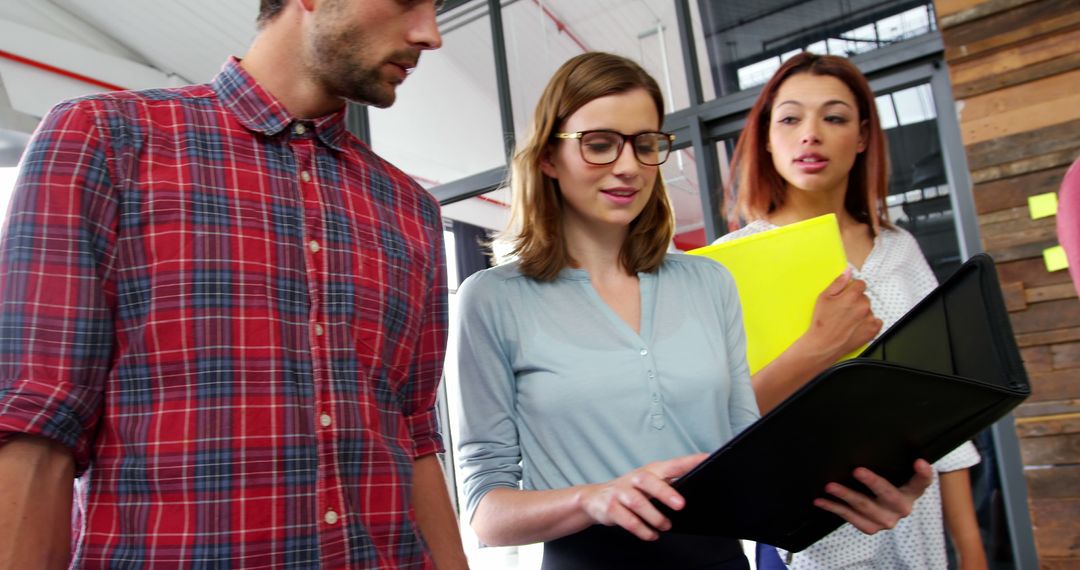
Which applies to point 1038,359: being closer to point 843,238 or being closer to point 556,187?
point 843,238

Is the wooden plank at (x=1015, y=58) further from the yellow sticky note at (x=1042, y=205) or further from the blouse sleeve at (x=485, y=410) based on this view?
the blouse sleeve at (x=485, y=410)

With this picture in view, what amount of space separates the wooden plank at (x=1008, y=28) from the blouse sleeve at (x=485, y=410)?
1952 millimetres

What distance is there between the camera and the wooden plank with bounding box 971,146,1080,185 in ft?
7.20

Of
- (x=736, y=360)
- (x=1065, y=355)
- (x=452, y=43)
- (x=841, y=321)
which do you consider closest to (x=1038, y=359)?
(x=1065, y=355)

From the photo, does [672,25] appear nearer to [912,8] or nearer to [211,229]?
[912,8]

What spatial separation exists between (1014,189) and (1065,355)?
49cm

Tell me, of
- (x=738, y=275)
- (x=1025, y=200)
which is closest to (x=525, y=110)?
(x=1025, y=200)

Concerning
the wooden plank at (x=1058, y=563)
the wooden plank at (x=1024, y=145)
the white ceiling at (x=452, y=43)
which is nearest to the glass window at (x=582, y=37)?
the white ceiling at (x=452, y=43)

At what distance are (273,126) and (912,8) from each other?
223 centimetres

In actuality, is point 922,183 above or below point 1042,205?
above

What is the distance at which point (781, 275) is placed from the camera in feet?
4.44

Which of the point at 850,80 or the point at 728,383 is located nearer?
the point at 728,383

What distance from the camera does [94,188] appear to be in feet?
2.84

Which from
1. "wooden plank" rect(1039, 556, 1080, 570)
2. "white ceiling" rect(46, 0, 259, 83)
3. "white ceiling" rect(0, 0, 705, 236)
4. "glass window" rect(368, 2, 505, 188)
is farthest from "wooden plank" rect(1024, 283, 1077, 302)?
"white ceiling" rect(46, 0, 259, 83)
